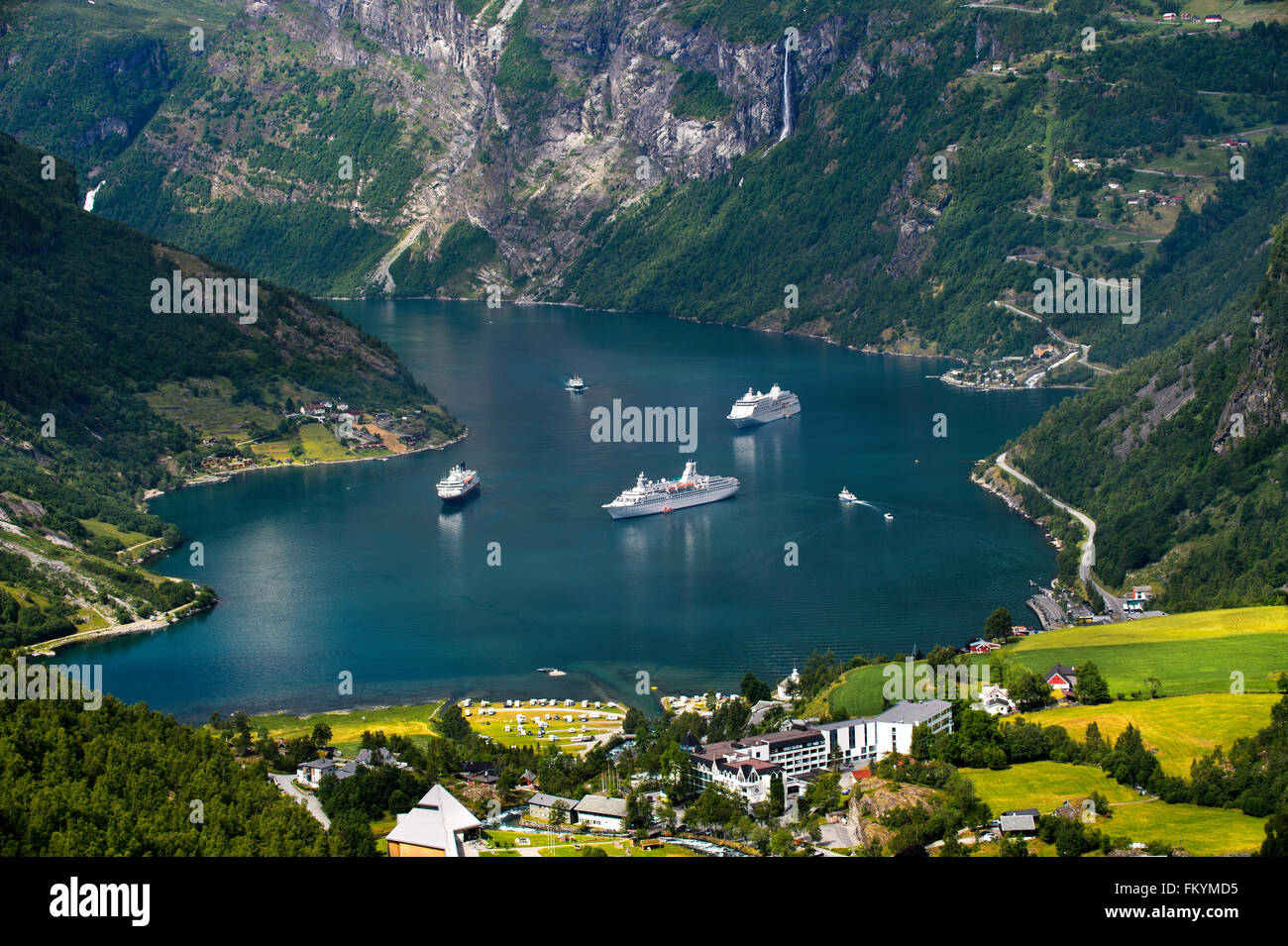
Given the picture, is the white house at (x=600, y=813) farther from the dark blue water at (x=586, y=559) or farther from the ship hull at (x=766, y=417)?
the ship hull at (x=766, y=417)

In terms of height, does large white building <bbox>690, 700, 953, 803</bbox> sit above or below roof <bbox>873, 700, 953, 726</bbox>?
below

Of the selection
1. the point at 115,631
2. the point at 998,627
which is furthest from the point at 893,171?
the point at 115,631

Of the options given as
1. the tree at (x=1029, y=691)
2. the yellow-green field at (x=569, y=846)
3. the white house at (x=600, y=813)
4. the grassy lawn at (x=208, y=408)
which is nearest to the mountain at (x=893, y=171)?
the grassy lawn at (x=208, y=408)

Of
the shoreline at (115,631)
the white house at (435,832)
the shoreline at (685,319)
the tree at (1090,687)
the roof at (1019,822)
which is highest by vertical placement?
the shoreline at (685,319)

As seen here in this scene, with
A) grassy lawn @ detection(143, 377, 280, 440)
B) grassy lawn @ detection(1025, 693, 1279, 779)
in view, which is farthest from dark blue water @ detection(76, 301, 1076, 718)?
grassy lawn @ detection(1025, 693, 1279, 779)

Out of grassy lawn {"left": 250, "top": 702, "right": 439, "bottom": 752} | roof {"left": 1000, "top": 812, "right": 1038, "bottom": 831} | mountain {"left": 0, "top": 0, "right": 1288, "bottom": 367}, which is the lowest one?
grassy lawn {"left": 250, "top": 702, "right": 439, "bottom": 752}

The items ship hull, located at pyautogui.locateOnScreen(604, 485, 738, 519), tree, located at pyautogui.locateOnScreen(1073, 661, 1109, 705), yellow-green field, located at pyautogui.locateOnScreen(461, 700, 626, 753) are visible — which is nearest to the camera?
tree, located at pyautogui.locateOnScreen(1073, 661, 1109, 705)

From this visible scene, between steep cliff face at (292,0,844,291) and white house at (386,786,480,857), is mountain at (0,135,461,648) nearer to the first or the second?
white house at (386,786,480,857)

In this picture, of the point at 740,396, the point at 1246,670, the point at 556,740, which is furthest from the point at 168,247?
the point at 1246,670
